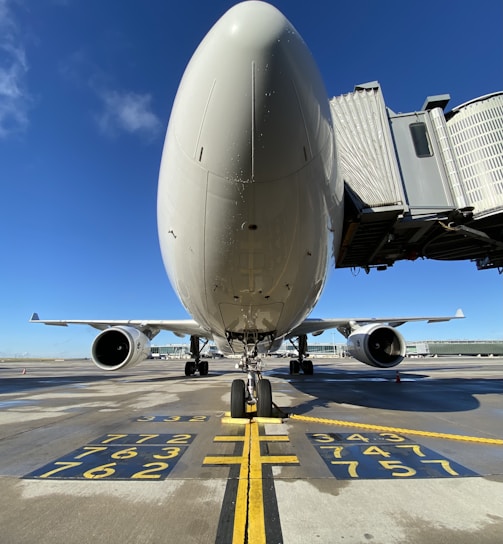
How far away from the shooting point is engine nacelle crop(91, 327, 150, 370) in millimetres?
8688

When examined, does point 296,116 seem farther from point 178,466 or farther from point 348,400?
point 348,400

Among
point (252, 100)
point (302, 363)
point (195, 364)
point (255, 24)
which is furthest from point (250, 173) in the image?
point (195, 364)

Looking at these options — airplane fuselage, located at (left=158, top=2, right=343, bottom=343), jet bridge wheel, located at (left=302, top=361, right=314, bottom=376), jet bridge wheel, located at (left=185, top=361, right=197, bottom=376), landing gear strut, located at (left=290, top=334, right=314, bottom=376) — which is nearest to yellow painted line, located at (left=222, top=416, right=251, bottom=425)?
airplane fuselage, located at (left=158, top=2, right=343, bottom=343)

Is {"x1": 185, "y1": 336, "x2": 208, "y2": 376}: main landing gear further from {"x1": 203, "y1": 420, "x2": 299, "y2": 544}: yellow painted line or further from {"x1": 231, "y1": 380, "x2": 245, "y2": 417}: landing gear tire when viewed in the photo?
{"x1": 203, "y1": 420, "x2": 299, "y2": 544}: yellow painted line

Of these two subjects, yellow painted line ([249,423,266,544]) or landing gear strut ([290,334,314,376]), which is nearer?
yellow painted line ([249,423,266,544])

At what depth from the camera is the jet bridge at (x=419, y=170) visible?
7.06m

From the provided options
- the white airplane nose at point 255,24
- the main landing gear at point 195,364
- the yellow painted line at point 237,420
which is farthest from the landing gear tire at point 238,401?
the main landing gear at point 195,364

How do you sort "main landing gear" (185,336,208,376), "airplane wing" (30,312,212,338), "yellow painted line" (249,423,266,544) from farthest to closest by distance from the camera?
"main landing gear" (185,336,208,376) → "airplane wing" (30,312,212,338) → "yellow painted line" (249,423,266,544)

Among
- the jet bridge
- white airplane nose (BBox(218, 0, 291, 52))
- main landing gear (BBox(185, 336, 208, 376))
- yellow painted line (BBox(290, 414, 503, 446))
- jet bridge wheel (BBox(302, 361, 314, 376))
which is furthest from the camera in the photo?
main landing gear (BBox(185, 336, 208, 376))

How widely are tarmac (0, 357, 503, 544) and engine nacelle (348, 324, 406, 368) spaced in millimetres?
2108

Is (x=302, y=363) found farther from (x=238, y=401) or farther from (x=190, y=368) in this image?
(x=238, y=401)

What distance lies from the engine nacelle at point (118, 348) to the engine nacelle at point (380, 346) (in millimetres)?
5498

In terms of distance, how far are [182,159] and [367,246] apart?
6.51m

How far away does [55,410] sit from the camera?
7.37 m
